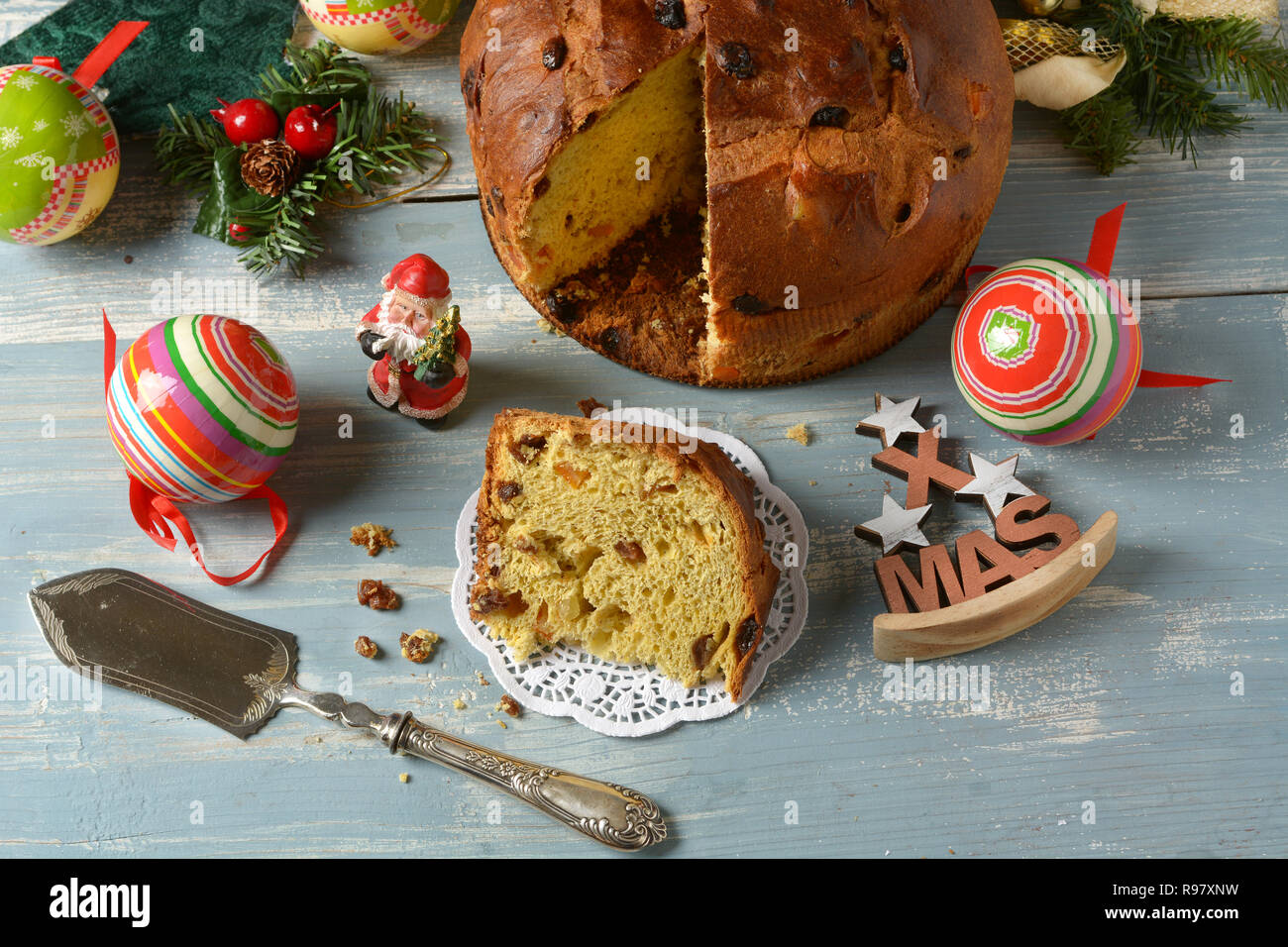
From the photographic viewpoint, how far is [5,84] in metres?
2.38

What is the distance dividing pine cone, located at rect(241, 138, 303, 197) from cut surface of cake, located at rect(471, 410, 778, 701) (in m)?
0.88

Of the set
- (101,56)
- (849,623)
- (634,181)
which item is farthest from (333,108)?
(849,623)

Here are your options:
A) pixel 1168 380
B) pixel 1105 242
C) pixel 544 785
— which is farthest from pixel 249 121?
pixel 1168 380

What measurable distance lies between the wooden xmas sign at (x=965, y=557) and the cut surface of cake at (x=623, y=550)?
0.30 m

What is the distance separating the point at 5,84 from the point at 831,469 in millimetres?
2113

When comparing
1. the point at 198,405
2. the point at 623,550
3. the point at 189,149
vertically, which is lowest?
the point at 623,550

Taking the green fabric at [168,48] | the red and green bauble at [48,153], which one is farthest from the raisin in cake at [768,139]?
the red and green bauble at [48,153]

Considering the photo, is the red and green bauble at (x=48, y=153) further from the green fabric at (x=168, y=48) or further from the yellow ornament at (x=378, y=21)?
the yellow ornament at (x=378, y=21)

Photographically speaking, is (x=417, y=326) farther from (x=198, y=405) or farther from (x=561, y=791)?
(x=561, y=791)

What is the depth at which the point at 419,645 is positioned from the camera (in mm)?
2260

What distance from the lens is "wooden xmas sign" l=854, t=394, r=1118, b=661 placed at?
7.07 ft

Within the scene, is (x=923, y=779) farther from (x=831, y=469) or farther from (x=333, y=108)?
(x=333, y=108)

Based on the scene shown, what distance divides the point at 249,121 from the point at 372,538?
108cm

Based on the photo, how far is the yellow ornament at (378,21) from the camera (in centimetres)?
251
